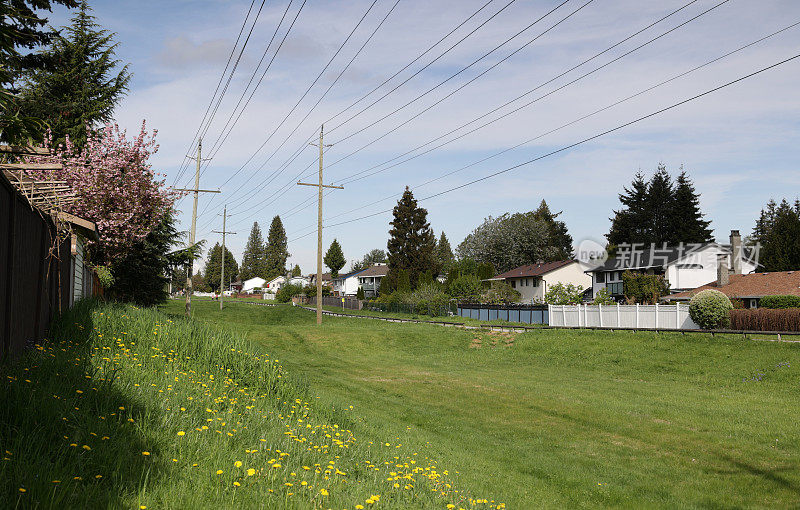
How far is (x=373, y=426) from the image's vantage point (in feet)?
36.4

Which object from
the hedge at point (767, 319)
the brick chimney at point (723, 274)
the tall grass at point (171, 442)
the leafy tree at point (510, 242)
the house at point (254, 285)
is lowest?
the tall grass at point (171, 442)

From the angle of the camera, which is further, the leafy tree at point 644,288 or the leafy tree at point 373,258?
the leafy tree at point 373,258

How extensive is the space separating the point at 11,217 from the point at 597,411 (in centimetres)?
1381

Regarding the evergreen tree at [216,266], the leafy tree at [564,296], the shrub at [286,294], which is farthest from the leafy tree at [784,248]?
the evergreen tree at [216,266]

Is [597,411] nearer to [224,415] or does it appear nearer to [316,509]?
[224,415]

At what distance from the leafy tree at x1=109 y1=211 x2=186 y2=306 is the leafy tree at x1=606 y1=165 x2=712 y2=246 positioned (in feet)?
238

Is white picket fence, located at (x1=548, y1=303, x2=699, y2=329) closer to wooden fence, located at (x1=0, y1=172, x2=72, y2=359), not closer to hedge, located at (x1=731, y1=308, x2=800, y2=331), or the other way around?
hedge, located at (x1=731, y1=308, x2=800, y2=331)

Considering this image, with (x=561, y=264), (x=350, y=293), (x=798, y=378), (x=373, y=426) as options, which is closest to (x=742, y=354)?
(x=798, y=378)

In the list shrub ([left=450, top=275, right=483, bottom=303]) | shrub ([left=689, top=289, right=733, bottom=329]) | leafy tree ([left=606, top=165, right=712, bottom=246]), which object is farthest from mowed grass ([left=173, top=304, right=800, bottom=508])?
leafy tree ([left=606, top=165, right=712, bottom=246])

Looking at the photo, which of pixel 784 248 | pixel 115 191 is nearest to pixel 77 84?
pixel 115 191

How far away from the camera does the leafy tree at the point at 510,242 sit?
92750 mm

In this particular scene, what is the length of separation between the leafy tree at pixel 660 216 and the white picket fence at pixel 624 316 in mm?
50312

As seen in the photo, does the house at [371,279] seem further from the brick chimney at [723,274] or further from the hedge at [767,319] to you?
the hedge at [767,319]

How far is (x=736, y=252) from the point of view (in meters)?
56.5
